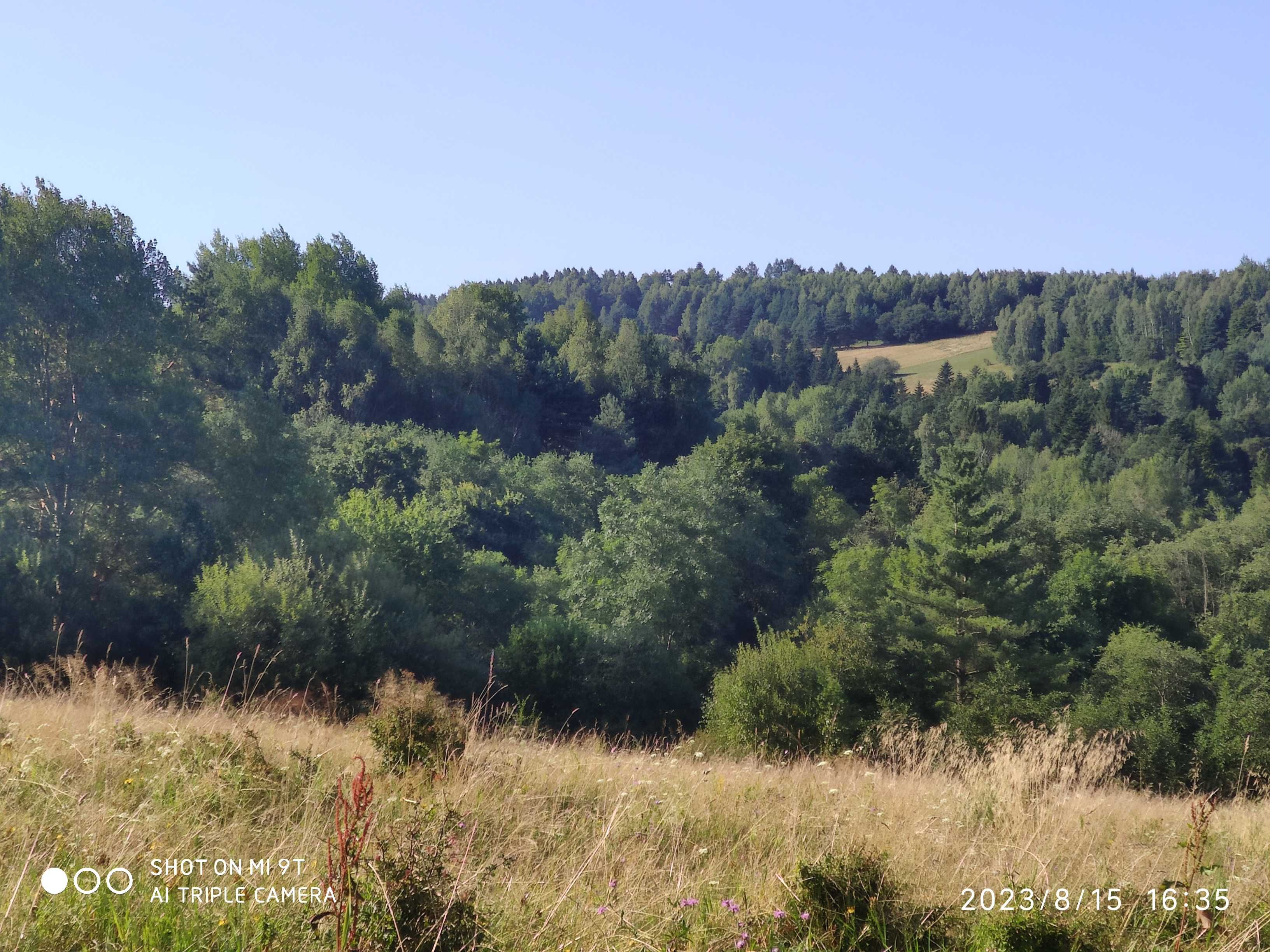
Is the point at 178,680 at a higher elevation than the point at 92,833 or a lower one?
lower

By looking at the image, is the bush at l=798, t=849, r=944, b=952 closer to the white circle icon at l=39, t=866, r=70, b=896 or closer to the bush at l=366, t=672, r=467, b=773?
the bush at l=366, t=672, r=467, b=773

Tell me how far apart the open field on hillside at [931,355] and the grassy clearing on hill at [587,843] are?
104 meters

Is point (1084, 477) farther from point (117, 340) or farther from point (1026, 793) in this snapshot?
point (1026, 793)

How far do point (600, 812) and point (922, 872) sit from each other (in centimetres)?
158

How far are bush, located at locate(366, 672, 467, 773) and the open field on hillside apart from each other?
10457cm

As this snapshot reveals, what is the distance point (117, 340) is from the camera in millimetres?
26141

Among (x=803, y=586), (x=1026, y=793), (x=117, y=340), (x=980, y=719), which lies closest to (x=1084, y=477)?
(x=803, y=586)

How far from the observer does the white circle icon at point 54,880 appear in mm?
2916

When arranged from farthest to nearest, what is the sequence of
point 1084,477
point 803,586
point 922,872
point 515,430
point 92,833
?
point 1084,477
point 515,430
point 803,586
point 922,872
point 92,833
